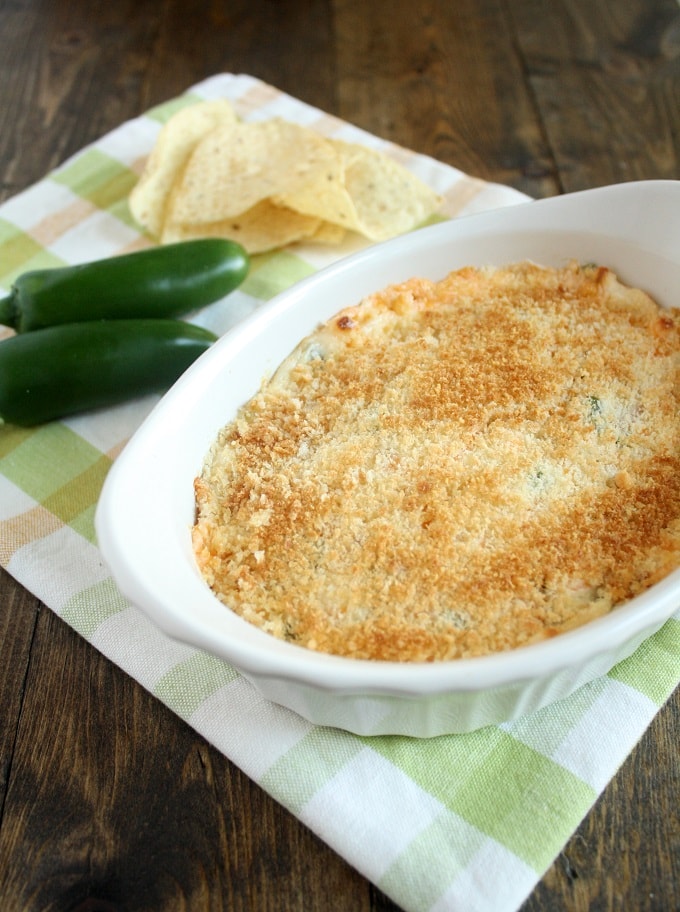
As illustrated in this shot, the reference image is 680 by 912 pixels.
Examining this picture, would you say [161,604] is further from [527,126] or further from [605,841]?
[527,126]

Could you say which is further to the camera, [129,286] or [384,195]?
[384,195]

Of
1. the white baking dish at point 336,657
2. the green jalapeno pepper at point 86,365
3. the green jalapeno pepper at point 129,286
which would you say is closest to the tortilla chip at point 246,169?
the green jalapeno pepper at point 129,286

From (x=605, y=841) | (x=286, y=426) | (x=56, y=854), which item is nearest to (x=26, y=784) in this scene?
(x=56, y=854)

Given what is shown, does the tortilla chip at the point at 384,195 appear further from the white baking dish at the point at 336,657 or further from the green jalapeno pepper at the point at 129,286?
the white baking dish at the point at 336,657

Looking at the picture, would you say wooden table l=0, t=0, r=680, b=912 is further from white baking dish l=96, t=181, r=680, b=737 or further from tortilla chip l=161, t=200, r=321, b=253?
tortilla chip l=161, t=200, r=321, b=253

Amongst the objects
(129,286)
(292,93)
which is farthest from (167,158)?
(292,93)

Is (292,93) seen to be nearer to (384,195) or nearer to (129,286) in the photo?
(384,195)
